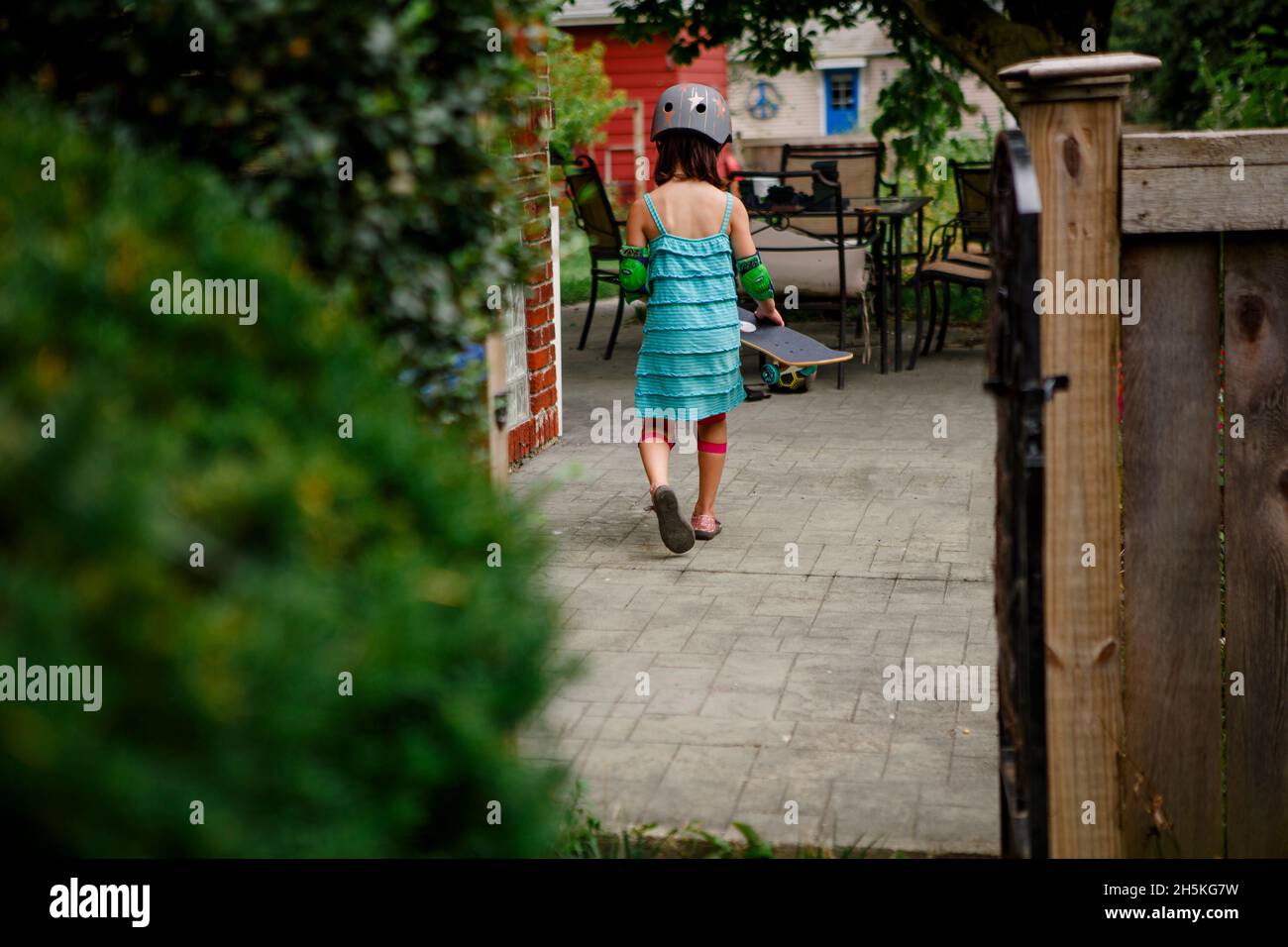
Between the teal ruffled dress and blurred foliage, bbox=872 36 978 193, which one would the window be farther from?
blurred foliage, bbox=872 36 978 193

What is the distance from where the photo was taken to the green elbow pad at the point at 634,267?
6.24 metres

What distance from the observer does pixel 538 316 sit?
319 inches

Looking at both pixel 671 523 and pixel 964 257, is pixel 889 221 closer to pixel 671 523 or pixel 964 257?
pixel 964 257

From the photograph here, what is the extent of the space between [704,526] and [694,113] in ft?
5.79

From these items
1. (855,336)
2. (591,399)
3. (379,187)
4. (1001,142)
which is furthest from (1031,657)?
(855,336)

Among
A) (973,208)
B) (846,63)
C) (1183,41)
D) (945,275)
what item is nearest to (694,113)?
(945,275)

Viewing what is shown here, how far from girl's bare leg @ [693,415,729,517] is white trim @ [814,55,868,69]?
3964cm

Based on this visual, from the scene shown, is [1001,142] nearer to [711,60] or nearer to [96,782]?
[96,782]

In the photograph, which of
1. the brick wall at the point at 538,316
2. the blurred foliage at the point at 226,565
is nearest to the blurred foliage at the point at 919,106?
the brick wall at the point at 538,316

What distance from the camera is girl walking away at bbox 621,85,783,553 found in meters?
6.20

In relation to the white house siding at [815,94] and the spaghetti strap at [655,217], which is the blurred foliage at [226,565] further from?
the white house siding at [815,94]

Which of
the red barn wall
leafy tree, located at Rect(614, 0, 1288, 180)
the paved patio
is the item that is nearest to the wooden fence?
the paved patio

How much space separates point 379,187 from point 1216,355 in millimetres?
1706

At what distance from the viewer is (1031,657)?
8.05ft
